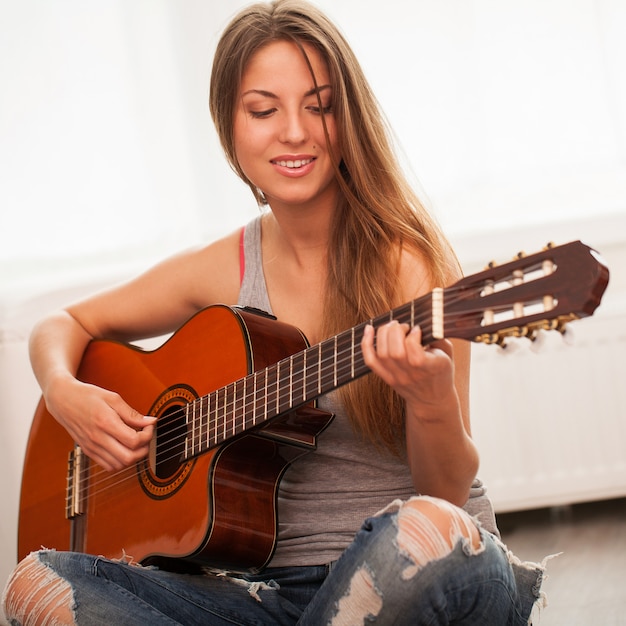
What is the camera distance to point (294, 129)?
4.51 feet

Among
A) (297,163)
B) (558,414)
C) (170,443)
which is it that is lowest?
(558,414)

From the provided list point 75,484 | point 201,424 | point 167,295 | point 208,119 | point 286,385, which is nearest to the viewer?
point 286,385

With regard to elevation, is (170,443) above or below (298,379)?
below

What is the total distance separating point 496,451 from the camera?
7.69 feet

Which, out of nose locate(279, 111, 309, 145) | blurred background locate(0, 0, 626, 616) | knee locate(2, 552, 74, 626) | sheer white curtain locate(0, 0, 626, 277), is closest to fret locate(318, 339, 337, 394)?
nose locate(279, 111, 309, 145)

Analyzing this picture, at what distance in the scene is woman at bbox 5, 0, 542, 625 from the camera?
44.0 inches

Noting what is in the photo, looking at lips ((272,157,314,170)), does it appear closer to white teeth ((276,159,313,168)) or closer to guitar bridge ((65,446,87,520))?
white teeth ((276,159,313,168))

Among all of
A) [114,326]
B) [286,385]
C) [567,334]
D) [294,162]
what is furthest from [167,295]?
[567,334]

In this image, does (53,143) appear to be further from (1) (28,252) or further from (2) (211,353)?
(2) (211,353)

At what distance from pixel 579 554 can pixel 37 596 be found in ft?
4.28

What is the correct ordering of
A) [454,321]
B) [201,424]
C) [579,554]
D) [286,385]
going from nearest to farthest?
1. [454,321]
2. [286,385]
3. [201,424]
4. [579,554]

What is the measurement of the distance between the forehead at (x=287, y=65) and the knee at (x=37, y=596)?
2.52 ft

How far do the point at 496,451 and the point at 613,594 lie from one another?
58 cm

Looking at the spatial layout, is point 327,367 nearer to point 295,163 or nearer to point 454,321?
point 454,321
